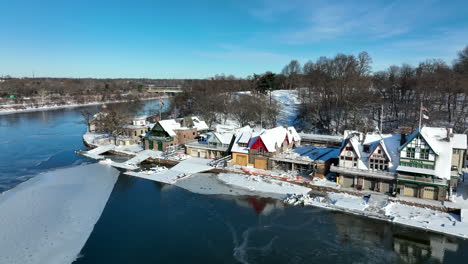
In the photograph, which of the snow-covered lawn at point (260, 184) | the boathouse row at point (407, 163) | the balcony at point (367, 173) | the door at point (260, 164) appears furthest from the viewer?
the door at point (260, 164)

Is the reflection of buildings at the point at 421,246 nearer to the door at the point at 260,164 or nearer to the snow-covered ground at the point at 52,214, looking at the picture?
the door at the point at 260,164

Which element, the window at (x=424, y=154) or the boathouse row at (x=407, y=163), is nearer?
the boathouse row at (x=407, y=163)

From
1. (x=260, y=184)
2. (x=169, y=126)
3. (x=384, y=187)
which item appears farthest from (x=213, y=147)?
(x=384, y=187)

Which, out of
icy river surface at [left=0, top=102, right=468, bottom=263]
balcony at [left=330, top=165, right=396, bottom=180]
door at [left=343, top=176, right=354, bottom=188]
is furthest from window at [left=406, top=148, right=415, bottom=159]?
icy river surface at [left=0, top=102, right=468, bottom=263]

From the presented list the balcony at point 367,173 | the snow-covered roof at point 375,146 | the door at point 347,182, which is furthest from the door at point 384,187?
the door at point 347,182

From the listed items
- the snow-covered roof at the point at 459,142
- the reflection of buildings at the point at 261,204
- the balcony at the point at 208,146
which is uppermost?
the snow-covered roof at the point at 459,142

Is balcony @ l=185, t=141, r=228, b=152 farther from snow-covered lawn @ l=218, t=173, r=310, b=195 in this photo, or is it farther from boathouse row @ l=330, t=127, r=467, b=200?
boathouse row @ l=330, t=127, r=467, b=200

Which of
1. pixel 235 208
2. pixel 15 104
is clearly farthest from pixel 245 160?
pixel 15 104

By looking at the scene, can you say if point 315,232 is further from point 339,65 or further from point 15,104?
point 15,104
